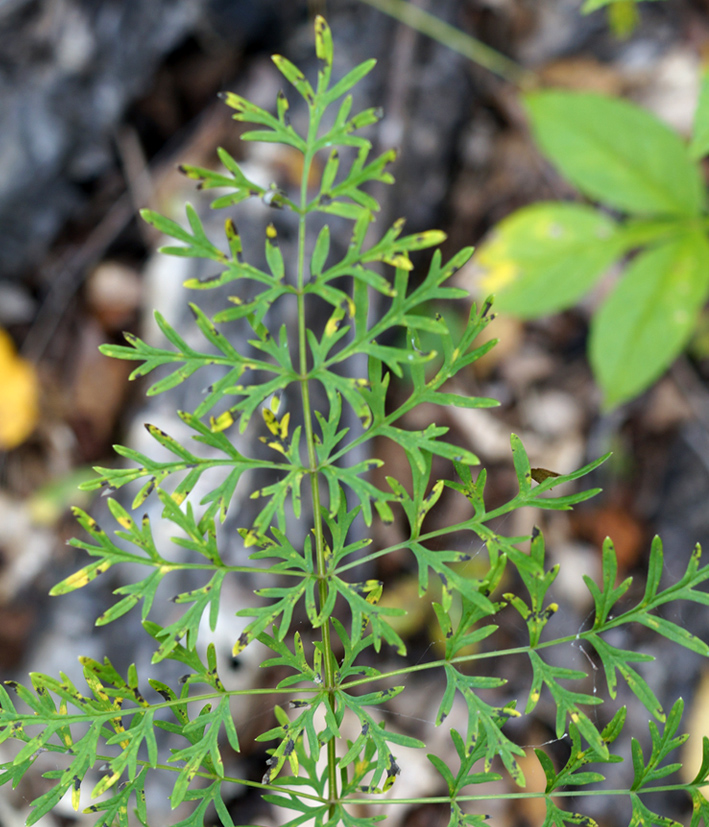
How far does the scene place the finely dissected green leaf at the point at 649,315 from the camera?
1.82 metres

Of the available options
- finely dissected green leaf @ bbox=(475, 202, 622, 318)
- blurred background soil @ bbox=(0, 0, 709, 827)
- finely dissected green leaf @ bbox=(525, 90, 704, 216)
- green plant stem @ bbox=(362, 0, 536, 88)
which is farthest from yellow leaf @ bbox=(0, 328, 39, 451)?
finely dissected green leaf @ bbox=(525, 90, 704, 216)

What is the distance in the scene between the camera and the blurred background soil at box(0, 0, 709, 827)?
8.05ft

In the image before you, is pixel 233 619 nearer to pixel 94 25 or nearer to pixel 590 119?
pixel 590 119

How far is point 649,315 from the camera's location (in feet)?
6.12

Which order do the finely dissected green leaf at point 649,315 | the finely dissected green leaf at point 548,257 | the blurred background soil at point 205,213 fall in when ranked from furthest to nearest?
the blurred background soil at point 205,213 → the finely dissected green leaf at point 548,257 → the finely dissected green leaf at point 649,315

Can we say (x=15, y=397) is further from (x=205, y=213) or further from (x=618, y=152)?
(x=618, y=152)

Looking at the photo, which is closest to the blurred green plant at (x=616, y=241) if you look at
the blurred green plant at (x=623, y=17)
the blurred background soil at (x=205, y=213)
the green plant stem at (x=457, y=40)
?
the blurred background soil at (x=205, y=213)

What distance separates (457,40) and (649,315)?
1.61 m

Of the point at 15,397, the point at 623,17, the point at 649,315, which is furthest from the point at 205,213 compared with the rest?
the point at 623,17

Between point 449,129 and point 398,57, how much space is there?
34cm

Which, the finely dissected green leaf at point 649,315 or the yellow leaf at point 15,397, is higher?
the finely dissected green leaf at point 649,315

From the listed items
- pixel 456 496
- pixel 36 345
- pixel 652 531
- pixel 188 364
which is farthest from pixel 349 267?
pixel 36 345

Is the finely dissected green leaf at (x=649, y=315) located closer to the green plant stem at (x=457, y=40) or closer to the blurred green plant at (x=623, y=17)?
the green plant stem at (x=457, y=40)

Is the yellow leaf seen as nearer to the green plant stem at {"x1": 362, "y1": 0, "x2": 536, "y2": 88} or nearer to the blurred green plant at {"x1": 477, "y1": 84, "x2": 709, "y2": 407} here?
the blurred green plant at {"x1": 477, "y1": 84, "x2": 709, "y2": 407}
